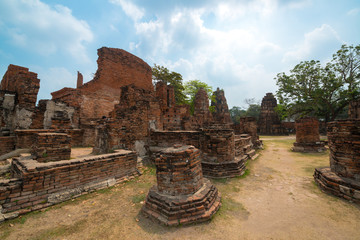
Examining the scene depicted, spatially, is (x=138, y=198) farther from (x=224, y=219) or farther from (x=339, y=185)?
(x=339, y=185)

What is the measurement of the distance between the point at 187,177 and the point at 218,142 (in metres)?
2.47

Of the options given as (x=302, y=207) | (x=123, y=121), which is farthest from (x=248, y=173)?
(x=123, y=121)

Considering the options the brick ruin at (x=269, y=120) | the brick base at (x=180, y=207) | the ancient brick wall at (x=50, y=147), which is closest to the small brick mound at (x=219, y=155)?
the brick base at (x=180, y=207)

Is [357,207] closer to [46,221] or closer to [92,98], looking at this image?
[46,221]

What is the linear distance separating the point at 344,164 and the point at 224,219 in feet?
12.1

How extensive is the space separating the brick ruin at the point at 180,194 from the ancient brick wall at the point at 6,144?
8096 millimetres

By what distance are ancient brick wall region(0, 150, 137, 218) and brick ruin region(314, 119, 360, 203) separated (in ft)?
19.1

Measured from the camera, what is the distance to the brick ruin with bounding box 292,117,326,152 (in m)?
8.93

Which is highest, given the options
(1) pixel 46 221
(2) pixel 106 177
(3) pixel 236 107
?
(3) pixel 236 107

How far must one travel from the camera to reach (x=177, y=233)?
233 cm

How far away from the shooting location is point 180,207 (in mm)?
2639

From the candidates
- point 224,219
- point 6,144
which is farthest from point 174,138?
point 6,144

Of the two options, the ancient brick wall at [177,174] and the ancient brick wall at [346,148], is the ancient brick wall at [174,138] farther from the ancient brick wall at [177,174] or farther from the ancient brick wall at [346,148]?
the ancient brick wall at [346,148]

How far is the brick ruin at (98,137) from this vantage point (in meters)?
3.10
